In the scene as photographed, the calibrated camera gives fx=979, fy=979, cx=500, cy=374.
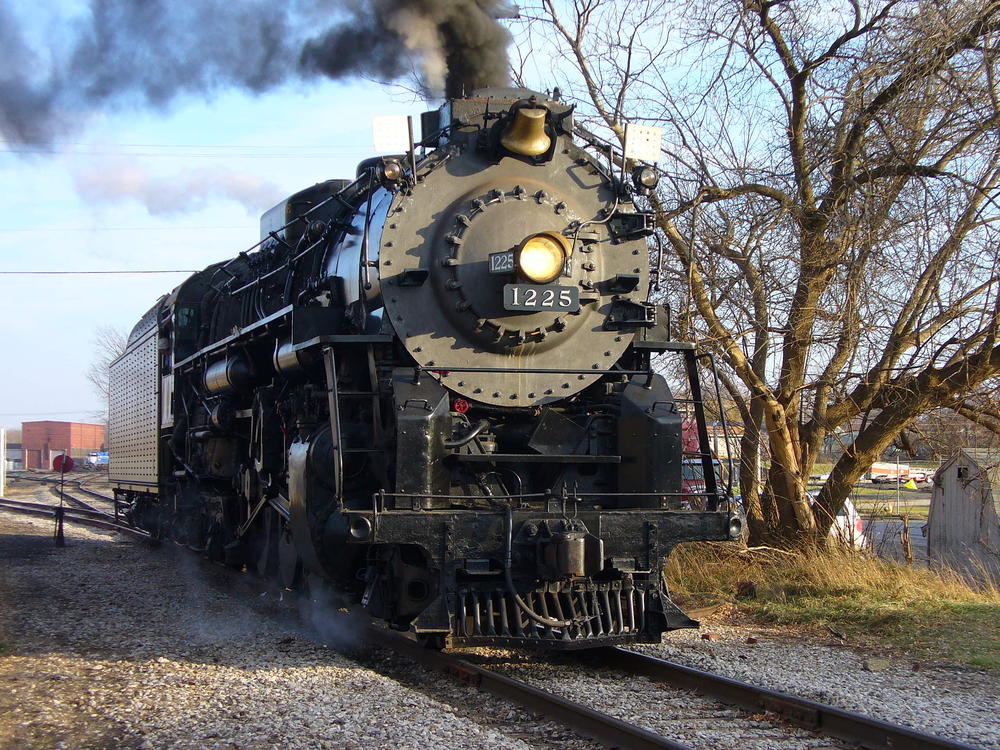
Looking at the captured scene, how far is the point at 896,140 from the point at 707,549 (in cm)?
481

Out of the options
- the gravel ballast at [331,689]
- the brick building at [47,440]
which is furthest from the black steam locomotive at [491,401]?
the brick building at [47,440]

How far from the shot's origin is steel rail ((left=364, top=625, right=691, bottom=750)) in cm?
470

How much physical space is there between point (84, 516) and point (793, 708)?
20.5 m

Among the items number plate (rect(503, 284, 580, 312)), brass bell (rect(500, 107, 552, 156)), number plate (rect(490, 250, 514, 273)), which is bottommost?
number plate (rect(503, 284, 580, 312))

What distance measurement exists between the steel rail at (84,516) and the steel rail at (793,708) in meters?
10.4

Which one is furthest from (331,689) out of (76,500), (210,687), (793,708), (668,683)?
(76,500)

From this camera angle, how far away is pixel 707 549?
10.9m

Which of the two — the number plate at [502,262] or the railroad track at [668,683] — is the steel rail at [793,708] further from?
the number plate at [502,262]

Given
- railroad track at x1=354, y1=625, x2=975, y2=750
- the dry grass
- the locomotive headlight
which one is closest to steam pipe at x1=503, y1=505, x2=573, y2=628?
railroad track at x1=354, y1=625, x2=975, y2=750

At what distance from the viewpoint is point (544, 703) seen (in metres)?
5.39

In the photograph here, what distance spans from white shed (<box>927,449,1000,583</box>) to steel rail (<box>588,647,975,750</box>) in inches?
295

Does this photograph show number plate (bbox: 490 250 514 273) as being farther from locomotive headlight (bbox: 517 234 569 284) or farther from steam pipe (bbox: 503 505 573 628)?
steam pipe (bbox: 503 505 573 628)

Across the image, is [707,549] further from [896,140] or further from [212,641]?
[212,641]

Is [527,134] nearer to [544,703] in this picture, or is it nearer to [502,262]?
[502,262]
